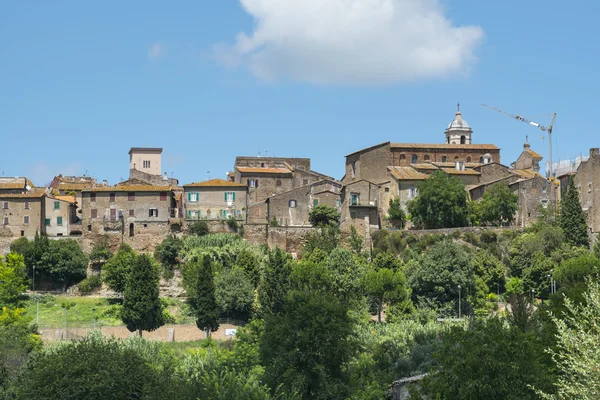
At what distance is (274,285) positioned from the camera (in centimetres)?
6994

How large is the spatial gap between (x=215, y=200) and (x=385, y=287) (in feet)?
63.3

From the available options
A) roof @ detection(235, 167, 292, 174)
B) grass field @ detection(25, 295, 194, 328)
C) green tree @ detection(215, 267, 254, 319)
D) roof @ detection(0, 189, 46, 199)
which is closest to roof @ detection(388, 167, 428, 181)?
roof @ detection(235, 167, 292, 174)

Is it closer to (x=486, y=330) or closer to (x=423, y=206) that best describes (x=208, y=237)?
(x=423, y=206)

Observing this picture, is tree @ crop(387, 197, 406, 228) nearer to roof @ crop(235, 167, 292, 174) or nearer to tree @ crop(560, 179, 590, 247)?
roof @ crop(235, 167, 292, 174)

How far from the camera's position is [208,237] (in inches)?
3127

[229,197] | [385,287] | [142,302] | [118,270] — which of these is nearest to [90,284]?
[118,270]

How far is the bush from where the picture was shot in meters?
75.6

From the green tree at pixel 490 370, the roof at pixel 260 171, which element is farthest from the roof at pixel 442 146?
the green tree at pixel 490 370

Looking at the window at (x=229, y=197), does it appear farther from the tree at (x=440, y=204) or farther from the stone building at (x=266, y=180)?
the tree at (x=440, y=204)

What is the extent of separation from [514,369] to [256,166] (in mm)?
57833

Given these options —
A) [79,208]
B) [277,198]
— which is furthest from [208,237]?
[79,208]

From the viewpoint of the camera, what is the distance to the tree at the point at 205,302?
67938mm

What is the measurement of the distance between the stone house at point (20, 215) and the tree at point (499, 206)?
31.7 meters

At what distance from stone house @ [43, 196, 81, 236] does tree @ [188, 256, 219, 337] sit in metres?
16.4
